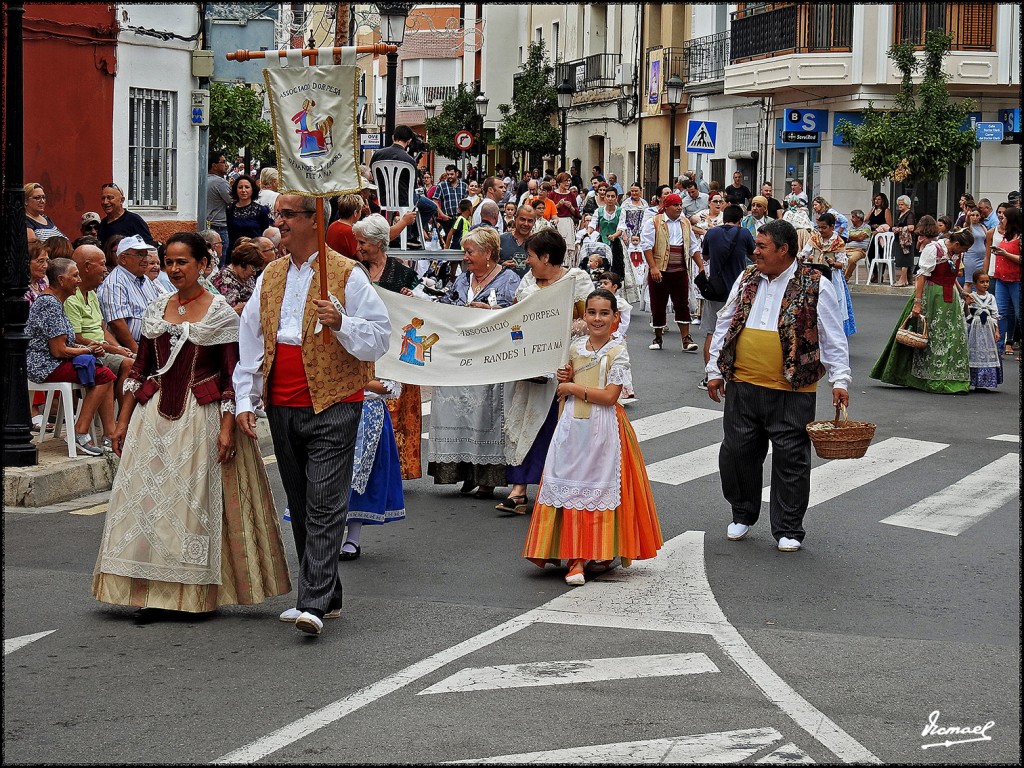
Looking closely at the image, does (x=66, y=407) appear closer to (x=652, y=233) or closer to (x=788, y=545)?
(x=788, y=545)

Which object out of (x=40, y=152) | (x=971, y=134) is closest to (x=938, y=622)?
(x=40, y=152)

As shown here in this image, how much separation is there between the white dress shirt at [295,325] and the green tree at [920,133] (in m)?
26.6

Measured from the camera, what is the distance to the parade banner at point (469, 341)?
31.9 feet

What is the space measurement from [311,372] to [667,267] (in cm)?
1289

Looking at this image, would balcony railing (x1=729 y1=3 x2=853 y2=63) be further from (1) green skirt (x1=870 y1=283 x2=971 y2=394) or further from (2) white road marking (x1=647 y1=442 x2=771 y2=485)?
(2) white road marking (x1=647 y1=442 x2=771 y2=485)

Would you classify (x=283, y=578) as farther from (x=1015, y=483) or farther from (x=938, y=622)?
(x=1015, y=483)

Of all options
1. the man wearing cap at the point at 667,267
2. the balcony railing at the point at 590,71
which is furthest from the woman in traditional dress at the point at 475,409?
the balcony railing at the point at 590,71

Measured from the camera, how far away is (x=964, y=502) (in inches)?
430

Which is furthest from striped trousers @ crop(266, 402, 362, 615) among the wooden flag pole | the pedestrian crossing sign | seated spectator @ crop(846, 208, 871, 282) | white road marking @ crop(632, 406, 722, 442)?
Result: the pedestrian crossing sign

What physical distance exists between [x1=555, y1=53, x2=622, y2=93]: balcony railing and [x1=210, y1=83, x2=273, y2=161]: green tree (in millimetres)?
20155

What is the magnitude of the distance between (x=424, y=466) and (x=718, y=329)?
3.24m

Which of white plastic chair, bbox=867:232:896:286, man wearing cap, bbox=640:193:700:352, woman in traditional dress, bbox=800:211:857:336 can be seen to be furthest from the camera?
white plastic chair, bbox=867:232:896:286

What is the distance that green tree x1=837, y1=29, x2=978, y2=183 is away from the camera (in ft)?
105

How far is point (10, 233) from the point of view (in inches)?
418
